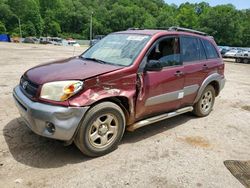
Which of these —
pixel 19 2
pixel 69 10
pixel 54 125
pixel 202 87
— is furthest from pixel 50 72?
pixel 69 10

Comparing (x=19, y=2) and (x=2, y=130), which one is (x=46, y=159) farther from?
(x=19, y=2)

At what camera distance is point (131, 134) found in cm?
477

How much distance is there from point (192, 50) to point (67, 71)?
9.03 ft

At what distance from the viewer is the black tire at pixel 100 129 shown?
3568 mm

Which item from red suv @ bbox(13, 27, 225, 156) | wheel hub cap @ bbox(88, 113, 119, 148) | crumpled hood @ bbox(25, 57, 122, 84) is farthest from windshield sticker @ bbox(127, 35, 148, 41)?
wheel hub cap @ bbox(88, 113, 119, 148)

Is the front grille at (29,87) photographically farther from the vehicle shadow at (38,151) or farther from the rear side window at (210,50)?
the rear side window at (210,50)

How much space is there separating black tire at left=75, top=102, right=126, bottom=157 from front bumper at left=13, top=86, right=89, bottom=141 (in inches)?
5.5

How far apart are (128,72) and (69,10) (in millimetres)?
99668

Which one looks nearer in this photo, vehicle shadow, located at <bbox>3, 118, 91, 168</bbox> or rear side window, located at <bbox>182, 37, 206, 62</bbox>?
vehicle shadow, located at <bbox>3, 118, 91, 168</bbox>

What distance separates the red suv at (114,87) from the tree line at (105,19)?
224 ft

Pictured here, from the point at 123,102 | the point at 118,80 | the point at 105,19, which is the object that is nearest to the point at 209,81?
the point at 123,102

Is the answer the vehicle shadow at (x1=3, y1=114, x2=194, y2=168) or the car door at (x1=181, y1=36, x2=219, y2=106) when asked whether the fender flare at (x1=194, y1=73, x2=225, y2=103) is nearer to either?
the car door at (x1=181, y1=36, x2=219, y2=106)

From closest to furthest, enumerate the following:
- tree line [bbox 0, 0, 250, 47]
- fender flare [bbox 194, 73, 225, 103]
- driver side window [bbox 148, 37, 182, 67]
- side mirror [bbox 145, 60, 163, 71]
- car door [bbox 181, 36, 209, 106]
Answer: side mirror [bbox 145, 60, 163, 71] < driver side window [bbox 148, 37, 182, 67] < car door [bbox 181, 36, 209, 106] < fender flare [bbox 194, 73, 225, 103] < tree line [bbox 0, 0, 250, 47]

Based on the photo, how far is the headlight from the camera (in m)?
3.43
